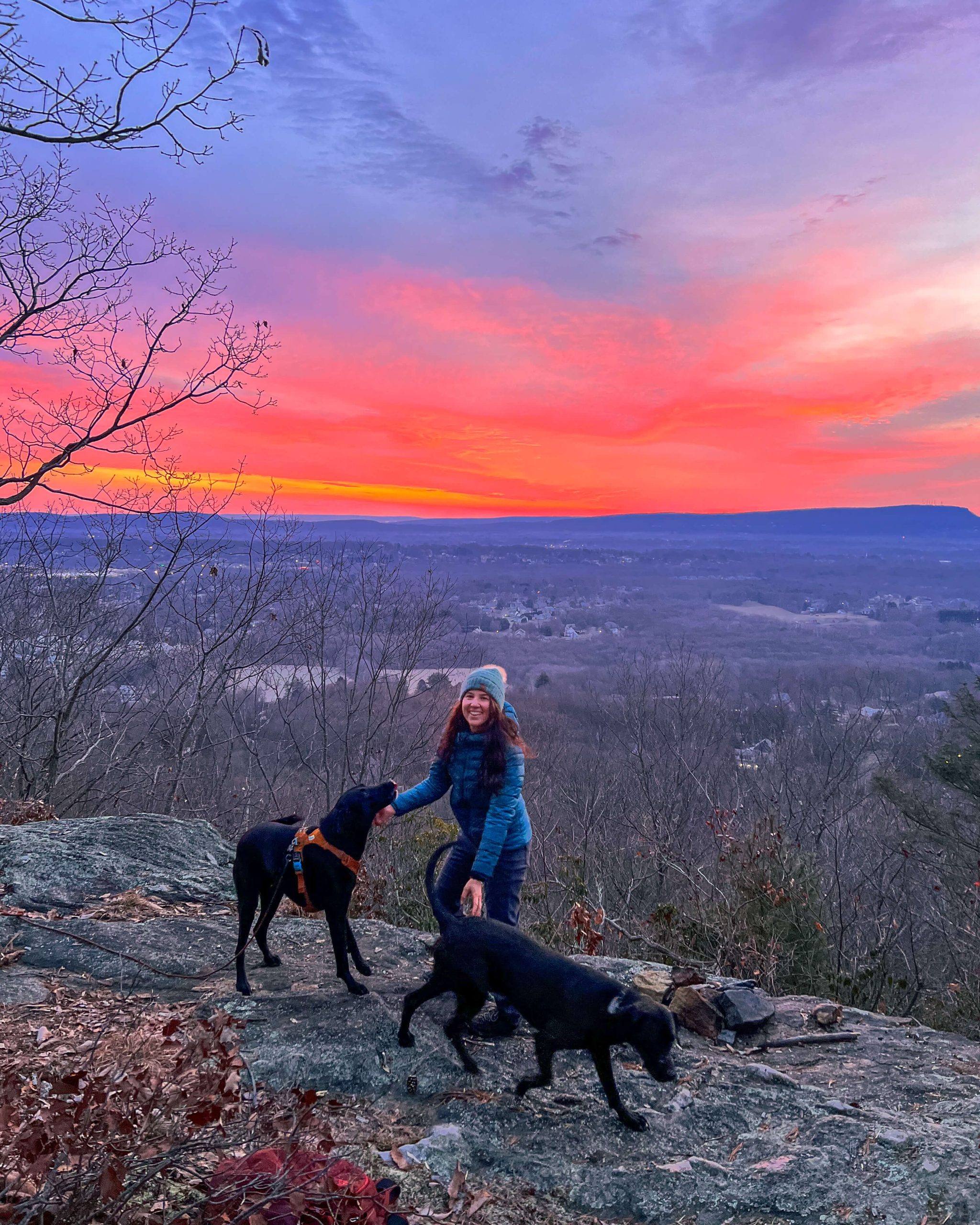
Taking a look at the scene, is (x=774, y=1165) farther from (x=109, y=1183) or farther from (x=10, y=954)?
(x=10, y=954)

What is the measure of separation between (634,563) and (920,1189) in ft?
401

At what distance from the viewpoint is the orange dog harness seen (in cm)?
456

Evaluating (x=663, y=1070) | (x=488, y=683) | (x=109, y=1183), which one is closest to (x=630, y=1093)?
(x=663, y=1070)

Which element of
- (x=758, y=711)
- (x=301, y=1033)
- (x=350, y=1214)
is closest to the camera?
(x=350, y=1214)

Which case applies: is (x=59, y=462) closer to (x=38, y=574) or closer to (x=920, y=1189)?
(x=920, y=1189)

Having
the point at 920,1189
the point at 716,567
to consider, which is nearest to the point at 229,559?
the point at 920,1189

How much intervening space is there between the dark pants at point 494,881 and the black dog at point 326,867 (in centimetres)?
61

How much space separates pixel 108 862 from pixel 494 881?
374 cm

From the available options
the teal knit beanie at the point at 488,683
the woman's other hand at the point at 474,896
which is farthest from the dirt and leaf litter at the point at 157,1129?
the teal knit beanie at the point at 488,683

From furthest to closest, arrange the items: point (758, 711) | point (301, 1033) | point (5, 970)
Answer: point (758, 711), point (5, 970), point (301, 1033)

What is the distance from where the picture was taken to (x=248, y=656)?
546 inches

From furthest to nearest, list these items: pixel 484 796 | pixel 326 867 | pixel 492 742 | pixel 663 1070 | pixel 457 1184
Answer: pixel 484 796
pixel 492 742
pixel 326 867
pixel 663 1070
pixel 457 1184

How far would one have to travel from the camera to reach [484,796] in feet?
16.1

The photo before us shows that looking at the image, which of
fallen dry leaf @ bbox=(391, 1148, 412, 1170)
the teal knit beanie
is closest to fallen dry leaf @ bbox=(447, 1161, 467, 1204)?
fallen dry leaf @ bbox=(391, 1148, 412, 1170)
